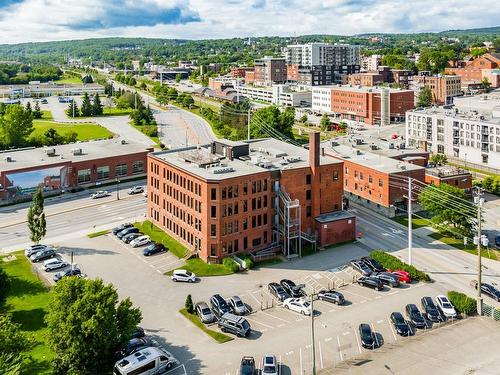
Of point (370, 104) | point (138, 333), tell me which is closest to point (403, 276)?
point (138, 333)

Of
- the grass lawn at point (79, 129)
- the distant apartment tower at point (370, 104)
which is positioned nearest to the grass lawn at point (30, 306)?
the grass lawn at point (79, 129)

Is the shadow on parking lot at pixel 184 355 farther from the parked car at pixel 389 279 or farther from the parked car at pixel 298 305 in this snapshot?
the parked car at pixel 389 279

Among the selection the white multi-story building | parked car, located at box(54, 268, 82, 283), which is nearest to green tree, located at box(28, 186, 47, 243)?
parked car, located at box(54, 268, 82, 283)

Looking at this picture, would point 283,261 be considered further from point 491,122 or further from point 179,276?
point 491,122

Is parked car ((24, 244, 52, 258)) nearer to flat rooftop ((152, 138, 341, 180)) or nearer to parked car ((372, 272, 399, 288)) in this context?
flat rooftop ((152, 138, 341, 180))

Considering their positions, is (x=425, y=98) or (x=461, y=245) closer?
(x=461, y=245)

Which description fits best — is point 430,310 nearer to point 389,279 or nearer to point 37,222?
point 389,279
